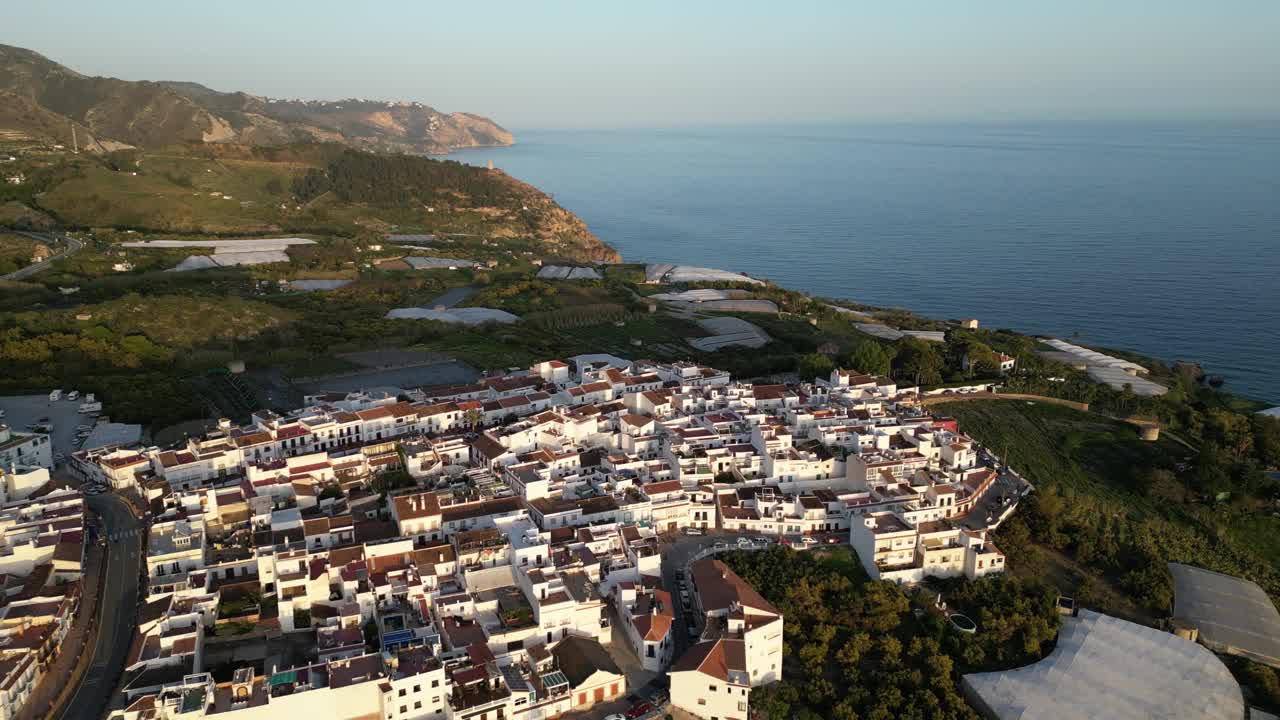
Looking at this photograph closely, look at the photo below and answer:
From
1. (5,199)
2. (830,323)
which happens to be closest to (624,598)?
(830,323)

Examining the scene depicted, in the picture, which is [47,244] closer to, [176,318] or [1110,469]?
[176,318]

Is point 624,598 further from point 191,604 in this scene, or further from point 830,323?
point 830,323

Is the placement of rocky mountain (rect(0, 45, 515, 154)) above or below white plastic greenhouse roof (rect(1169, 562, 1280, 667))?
above

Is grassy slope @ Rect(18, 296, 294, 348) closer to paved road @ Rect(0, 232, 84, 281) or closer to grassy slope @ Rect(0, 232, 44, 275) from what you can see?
paved road @ Rect(0, 232, 84, 281)

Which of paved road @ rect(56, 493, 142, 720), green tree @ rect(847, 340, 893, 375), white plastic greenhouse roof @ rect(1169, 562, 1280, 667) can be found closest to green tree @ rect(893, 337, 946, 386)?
green tree @ rect(847, 340, 893, 375)

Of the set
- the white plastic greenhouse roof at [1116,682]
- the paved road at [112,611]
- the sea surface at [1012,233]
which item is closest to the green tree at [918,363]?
the white plastic greenhouse roof at [1116,682]
